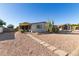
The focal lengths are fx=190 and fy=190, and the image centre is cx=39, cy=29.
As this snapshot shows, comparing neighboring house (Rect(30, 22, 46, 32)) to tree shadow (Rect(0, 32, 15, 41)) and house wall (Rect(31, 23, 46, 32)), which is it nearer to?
house wall (Rect(31, 23, 46, 32))

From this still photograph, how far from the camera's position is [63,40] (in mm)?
3945

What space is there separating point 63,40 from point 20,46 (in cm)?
89

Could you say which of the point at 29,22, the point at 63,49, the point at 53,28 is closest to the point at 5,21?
the point at 29,22

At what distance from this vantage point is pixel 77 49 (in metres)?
3.65

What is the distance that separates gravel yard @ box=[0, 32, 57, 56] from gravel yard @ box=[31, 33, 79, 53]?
228 millimetres

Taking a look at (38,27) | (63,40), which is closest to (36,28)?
(38,27)

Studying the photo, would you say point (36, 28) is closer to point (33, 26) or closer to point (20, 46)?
point (33, 26)

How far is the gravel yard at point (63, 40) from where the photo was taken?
150 inches

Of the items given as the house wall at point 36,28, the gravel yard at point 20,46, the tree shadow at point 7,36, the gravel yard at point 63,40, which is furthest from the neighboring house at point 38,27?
the tree shadow at point 7,36

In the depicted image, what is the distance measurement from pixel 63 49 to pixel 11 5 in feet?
4.45

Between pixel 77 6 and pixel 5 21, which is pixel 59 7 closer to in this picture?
pixel 77 6

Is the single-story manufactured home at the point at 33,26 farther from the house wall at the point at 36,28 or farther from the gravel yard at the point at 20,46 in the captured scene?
the gravel yard at the point at 20,46

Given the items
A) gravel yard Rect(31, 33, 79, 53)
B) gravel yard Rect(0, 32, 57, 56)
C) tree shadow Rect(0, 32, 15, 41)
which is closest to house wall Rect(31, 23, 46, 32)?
gravel yard Rect(31, 33, 79, 53)

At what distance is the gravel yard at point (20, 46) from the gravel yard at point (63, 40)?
23cm
